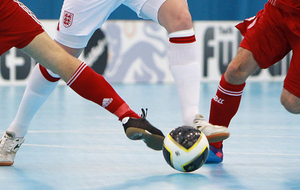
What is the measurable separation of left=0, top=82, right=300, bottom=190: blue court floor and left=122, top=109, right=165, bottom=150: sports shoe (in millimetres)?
187

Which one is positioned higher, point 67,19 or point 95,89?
point 67,19

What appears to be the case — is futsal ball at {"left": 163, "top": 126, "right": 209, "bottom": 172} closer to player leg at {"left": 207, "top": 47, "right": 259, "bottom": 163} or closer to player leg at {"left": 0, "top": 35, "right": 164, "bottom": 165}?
player leg at {"left": 0, "top": 35, "right": 164, "bottom": 165}

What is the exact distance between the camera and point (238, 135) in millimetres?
3748

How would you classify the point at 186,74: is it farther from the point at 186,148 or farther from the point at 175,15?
the point at 186,148

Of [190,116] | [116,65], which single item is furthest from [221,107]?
[116,65]

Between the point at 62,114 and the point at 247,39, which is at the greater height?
the point at 247,39

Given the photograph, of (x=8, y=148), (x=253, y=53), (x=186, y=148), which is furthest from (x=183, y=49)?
(x=8, y=148)

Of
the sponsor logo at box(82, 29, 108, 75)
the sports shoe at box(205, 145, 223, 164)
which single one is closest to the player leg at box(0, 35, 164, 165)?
the sports shoe at box(205, 145, 223, 164)

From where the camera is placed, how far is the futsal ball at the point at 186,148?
2.33m

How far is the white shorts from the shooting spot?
2568 mm

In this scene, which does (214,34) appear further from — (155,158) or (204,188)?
(204,188)

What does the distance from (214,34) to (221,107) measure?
694 centimetres

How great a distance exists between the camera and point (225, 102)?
2.86 m

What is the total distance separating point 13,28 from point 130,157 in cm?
107
